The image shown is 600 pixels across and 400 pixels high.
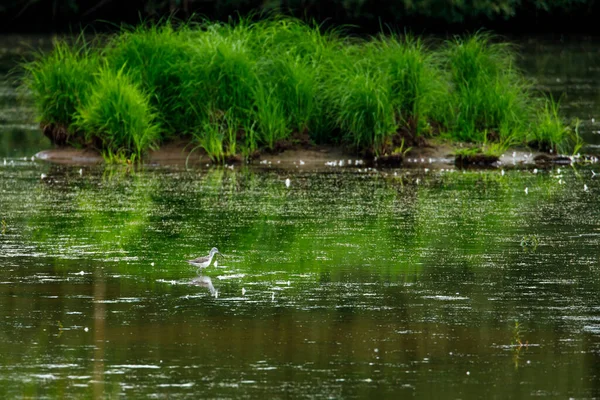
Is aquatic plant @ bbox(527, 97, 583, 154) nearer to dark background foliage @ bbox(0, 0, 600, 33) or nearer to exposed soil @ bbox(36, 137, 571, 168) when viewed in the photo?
exposed soil @ bbox(36, 137, 571, 168)

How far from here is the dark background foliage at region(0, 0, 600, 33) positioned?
4331 cm

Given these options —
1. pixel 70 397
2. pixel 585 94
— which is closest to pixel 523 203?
pixel 70 397

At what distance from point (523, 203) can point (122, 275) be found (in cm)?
518

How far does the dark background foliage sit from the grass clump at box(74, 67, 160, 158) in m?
24.8

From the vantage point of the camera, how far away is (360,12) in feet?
147

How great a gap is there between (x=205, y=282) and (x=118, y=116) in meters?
7.64

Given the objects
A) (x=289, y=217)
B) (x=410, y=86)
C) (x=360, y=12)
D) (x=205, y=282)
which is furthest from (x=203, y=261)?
(x=360, y=12)

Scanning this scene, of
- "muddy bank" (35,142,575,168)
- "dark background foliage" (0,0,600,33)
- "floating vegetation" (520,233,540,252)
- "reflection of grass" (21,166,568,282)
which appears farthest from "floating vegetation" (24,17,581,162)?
"dark background foliage" (0,0,600,33)

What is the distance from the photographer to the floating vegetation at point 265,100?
1728 cm

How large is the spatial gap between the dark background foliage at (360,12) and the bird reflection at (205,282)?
32.5m

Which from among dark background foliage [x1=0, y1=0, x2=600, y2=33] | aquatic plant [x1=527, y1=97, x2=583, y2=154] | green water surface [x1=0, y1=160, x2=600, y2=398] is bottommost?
green water surface [x1=0, y1=160, x2=600, y2=398]

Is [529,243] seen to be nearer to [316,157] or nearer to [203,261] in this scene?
[203,261]

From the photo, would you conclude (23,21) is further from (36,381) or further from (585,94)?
(36,381)

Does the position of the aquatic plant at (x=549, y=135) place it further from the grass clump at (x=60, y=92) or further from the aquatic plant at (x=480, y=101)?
the grass clump at (x=60, y=92)
